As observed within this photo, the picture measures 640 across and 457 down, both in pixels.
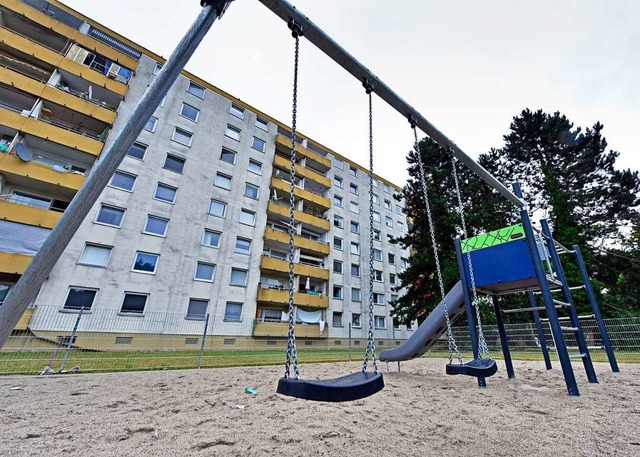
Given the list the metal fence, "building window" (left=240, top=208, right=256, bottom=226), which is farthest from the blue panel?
"building window" (left=240, top=208, right=256, bottom=226)

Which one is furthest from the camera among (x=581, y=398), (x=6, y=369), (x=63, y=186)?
(x=63, y=186)

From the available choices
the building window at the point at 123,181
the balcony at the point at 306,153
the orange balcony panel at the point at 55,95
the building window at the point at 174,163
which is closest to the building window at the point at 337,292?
the balcony at the point at 306,153

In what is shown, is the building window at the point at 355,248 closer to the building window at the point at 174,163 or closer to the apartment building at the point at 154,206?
the apartment building at the point at 154,206

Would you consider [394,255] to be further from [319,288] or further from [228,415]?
[228,415]

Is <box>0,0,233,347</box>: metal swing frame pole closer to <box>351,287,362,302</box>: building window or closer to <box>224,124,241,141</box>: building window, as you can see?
<box>224,124,241,141</box>: building window

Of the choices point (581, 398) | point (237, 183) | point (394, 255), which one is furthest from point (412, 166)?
point (581, 398)

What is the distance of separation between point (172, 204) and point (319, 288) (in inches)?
542

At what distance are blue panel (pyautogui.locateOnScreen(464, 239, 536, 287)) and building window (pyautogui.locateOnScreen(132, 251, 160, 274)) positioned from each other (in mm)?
16804

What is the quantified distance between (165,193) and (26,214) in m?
6.55

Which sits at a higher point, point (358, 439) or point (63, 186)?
point (63, 186)

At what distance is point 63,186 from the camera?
1459cm

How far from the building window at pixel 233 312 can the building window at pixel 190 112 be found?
565 inches

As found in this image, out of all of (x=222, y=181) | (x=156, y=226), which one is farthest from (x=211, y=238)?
(x=222, y=181)

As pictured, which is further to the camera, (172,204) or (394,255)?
(394,255)
